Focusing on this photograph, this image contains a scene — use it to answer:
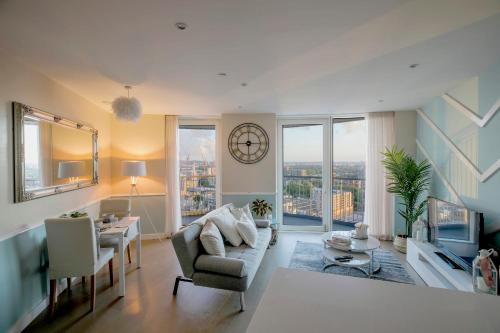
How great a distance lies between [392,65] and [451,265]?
228cm

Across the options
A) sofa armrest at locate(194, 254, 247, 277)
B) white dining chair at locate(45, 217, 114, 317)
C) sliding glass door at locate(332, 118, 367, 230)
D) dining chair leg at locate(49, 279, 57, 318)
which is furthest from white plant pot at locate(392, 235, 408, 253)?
dining chair leg at locate(49, 279, 57, 318)

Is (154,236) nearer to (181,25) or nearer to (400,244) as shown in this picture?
(181,25)

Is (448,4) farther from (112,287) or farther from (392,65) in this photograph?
(112,287)

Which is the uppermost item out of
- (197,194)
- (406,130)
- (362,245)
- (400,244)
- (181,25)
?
(181,25)

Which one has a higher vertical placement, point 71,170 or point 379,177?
point 71,170

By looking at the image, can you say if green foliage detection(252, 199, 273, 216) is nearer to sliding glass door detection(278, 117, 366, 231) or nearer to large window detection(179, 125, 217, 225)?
sliding glass door detection(278, 117, 366, 231)

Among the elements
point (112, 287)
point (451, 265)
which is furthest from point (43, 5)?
point (451, 265)

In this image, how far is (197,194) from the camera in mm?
5113

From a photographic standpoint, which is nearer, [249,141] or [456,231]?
[456,231]

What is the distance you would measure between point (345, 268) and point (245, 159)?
257 centimetres

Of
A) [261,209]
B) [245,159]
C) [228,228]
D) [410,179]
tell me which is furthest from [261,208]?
[410,179]

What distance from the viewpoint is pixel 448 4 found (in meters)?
1.50

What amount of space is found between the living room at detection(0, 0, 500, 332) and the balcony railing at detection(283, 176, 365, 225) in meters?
0.07

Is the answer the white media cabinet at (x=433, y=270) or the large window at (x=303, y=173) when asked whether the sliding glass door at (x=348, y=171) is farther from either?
the white media cabinet at (x=433, y=270)
